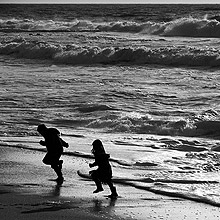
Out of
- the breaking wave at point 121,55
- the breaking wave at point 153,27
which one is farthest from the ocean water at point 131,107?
the breaking wave at point 153,27

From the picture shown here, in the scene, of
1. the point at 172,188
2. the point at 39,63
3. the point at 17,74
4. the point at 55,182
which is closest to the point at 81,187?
the point at 55,182

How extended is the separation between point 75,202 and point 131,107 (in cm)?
885

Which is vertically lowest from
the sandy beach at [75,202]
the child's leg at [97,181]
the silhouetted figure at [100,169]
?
the sandy beach at [75,202]

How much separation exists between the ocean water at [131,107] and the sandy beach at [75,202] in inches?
15.6

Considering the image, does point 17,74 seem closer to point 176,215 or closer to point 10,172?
point 10,172

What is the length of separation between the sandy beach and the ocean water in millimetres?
397

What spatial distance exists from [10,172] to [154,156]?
267 centimetres

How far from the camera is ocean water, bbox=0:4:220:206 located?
10.2m

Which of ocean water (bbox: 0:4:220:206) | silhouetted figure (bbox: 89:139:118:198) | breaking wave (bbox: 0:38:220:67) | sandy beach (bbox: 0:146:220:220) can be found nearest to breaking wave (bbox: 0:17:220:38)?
ocean water (bbox: 0:4:220:206)

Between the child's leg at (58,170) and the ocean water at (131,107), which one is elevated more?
the child's leg at (58,170)

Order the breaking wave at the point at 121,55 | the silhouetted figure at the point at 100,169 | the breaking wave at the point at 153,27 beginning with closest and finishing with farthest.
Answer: the silhouetted figure at the point at 100,169
the breaking wave at the point at 121,55
the breaking wave at the point at 153,27

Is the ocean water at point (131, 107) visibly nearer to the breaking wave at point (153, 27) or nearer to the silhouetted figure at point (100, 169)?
the silhouetted figure at point (100, 169)

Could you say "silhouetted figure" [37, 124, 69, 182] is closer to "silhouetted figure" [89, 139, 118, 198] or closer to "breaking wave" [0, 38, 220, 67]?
"silhouetted figure" [89, 139, 118, 198]

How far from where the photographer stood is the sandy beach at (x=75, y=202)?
24.6 feet
